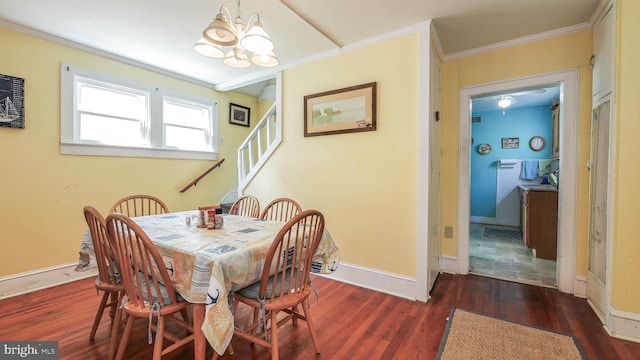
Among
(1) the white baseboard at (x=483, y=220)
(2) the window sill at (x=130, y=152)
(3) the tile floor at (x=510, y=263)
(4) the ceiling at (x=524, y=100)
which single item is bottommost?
(3) the tile floor at (x=510, y=263)

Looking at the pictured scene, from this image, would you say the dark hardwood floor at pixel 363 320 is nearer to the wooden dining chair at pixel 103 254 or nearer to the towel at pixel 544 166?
the wooden dining chair at pixel 103 254

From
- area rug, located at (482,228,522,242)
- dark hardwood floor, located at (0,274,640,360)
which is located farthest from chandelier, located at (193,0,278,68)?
area rug, located at (482,228,522,242)

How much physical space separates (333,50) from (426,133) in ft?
4.43

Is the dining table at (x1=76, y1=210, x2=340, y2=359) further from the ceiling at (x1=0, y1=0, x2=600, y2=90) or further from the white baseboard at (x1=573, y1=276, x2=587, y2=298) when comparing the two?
the white baseboard at (x1=573, y1=276, x2=587, y2=298)

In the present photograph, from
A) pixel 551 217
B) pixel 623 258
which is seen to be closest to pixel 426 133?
pixel 623 258

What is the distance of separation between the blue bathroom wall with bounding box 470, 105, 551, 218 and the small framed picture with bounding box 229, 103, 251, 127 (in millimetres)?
4663

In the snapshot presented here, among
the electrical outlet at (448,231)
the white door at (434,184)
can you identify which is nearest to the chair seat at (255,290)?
the white door at (434,184)

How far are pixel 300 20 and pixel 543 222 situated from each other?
147 inches

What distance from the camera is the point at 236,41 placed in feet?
5.43

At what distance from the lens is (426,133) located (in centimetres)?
240

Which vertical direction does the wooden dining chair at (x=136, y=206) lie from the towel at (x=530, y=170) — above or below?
below

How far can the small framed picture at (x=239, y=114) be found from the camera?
4.53m

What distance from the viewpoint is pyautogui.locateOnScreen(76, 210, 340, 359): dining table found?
1236mm

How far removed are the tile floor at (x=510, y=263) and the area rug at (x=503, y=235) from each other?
0.74ft
